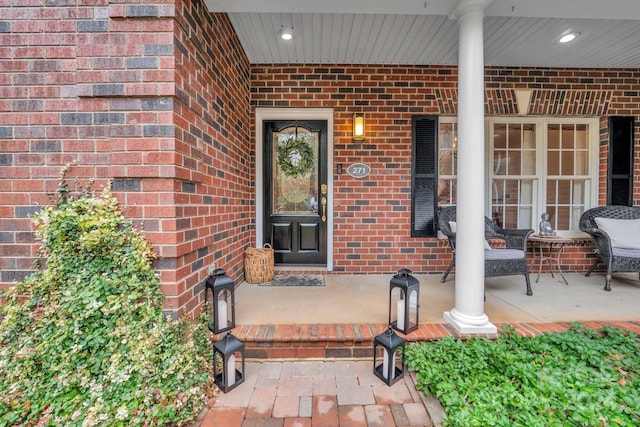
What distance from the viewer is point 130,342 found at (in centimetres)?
153

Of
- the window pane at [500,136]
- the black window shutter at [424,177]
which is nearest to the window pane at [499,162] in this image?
the window pane at [500,136]

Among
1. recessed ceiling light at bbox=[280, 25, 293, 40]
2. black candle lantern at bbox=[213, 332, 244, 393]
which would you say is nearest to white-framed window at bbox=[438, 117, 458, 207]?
recessed ceiling light at bbox=[280, 25, 293, 40]

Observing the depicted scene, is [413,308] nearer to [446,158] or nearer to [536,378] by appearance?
[536,378]

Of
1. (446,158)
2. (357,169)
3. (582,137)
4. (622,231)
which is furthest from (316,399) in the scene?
(582,137)

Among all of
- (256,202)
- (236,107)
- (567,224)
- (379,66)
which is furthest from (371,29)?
(567,224)

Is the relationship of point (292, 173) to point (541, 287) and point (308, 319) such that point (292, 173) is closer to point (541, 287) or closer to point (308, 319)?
point (308, 319)

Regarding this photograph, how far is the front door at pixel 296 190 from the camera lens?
358 centimetres

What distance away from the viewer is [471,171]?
1.98 m

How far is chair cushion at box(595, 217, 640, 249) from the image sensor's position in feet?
10.2

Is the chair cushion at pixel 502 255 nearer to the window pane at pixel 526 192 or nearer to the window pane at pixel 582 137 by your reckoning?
the window pane at pixel 526 192

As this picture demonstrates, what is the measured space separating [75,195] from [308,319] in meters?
1.74

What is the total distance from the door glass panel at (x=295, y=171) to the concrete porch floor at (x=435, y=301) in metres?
1.02

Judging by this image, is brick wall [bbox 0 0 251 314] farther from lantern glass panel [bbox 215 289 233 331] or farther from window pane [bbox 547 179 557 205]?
window pane [bbox 547 179 557 205]

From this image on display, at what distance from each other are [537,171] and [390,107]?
2.14 metres
